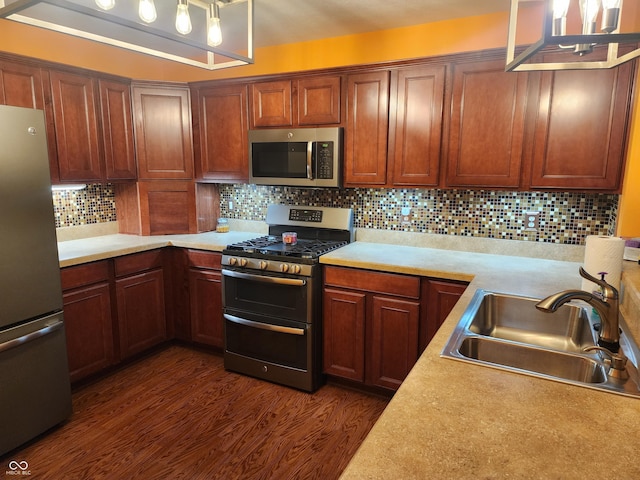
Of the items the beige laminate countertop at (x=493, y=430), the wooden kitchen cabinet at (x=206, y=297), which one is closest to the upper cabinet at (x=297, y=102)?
the wooden kitchen cabinet at (x=206, y=297)

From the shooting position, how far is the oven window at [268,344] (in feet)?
8.75

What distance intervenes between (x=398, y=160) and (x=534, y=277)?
1.08m

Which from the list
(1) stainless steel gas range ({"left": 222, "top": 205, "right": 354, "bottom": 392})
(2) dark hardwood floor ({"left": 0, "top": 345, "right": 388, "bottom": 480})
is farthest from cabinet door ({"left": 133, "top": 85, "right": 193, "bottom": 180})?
(2) dark hardwood floor ({"left": 0, "top": 345, "right": 388, "bottom": 480})

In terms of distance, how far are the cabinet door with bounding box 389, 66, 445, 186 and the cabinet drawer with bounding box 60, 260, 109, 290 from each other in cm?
204

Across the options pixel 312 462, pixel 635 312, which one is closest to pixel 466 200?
pixel 635 312

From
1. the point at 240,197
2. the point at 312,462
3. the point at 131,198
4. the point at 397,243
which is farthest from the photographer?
the point at 240,197

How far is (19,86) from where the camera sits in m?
2.49

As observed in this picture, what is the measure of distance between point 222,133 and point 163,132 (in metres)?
0.48

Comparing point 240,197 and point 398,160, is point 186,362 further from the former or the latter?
point 398,160

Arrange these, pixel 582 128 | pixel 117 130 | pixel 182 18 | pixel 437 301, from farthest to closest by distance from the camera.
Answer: pixel 117 130 → pixel 437 301 → pixel 582 128 → pixel 182 18

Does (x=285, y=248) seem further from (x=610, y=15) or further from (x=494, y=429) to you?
(x=610, y=15)

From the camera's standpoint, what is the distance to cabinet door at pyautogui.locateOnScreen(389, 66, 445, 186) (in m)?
2.54

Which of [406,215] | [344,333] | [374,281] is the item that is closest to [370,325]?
[344,333]

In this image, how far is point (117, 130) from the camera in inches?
A: 121
